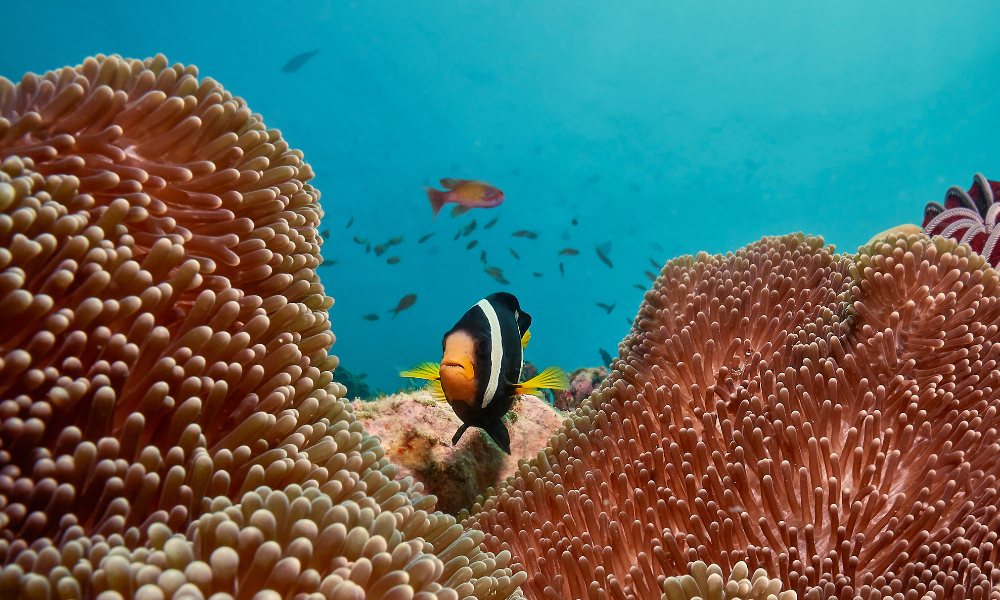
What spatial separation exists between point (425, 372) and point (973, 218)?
439 centimetres

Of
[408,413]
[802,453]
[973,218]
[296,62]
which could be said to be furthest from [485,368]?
[296,62]

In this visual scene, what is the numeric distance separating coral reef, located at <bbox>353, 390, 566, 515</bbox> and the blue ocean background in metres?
37.4

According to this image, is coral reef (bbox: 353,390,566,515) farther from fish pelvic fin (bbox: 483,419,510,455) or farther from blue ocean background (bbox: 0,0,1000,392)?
blue ocean background (bbox: 0,0,1000,392)

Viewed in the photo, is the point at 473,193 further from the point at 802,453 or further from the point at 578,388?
the point at 802,453

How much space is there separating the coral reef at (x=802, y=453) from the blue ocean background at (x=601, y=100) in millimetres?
38164

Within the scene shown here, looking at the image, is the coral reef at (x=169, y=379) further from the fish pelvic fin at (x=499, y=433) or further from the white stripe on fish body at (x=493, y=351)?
the fish pelvic fin at (x=499, y=433)

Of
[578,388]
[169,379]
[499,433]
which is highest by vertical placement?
[578,388]

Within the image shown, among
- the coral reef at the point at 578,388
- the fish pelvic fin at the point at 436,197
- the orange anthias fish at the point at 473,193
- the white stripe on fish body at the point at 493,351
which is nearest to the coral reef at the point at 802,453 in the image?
the white stripe on fish body at the point at 493,351

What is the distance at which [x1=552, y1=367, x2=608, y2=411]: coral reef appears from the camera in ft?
18.2

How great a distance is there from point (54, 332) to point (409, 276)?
57.0 m

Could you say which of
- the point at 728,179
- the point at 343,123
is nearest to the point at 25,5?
the point at 343,123

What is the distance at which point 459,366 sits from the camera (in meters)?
2.29

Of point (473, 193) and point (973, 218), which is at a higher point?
point (473, 193)

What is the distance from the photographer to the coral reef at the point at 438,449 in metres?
Result: 2.75
